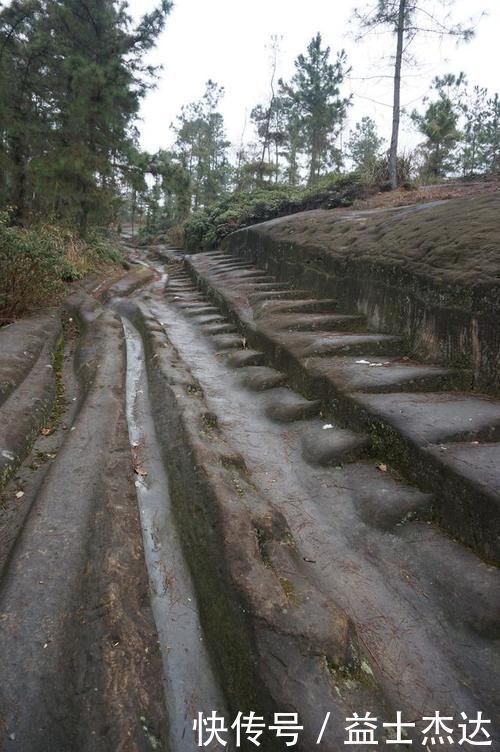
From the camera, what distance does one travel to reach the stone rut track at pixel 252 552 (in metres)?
1.53

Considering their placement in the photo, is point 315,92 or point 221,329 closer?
point 221,329

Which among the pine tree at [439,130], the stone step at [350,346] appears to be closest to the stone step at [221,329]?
the stone step at [350,346]

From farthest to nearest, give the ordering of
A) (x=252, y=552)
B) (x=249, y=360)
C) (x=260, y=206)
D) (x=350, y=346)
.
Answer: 1. (x=260, y=206)
2. (x=249, y=360)
3. (x=350, y=346)
4. (x=252, y=552)

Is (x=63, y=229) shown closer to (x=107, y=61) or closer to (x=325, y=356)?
(x=107, y=61)

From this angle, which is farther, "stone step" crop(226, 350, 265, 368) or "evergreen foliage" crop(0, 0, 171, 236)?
"evergreen foliage" crop(0, 0, 171, 236)

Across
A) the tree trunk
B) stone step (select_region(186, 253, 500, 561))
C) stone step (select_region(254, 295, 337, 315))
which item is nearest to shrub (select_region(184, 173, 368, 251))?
the tree trunk

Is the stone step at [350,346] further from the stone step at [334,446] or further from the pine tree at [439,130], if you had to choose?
the pine tree at [439,130]

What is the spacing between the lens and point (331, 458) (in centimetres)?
289

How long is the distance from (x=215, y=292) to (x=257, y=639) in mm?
6216

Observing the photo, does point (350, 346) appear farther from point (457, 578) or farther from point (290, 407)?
point (457, 578)

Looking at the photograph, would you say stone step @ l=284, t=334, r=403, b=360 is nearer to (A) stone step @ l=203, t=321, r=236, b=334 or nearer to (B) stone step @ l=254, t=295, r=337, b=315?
(B) stone step @ l=254, t=295, r=337, b=315

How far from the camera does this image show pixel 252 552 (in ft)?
6.66

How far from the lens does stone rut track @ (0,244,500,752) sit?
5.02ft

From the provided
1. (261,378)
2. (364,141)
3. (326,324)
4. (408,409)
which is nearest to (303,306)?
(326,324)
